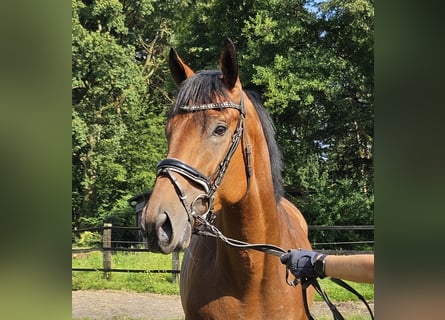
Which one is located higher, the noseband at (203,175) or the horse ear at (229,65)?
the horse ear at (229,65)

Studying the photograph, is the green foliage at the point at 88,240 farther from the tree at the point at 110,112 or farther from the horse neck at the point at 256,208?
the horse neck at the point at 256,208

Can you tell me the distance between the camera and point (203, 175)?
74.0 inches

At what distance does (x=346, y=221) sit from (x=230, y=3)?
24.1 feet

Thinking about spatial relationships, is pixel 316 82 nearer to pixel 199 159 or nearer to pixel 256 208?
pixel 256 208

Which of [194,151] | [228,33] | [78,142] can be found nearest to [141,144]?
[78,142]

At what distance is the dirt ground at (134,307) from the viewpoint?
19.5ft

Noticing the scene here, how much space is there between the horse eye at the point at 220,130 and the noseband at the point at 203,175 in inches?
2.6

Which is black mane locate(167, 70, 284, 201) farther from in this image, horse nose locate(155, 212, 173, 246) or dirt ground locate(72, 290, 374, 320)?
dirt ground locate(72, 290, 374, 320)

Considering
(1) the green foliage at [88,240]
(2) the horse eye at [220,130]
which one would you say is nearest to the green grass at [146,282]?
(1) the green foliage at [88,240]

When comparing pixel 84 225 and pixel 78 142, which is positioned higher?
pixel 78 142

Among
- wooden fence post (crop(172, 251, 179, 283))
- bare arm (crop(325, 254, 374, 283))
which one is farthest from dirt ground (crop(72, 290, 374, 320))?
bare arm (crop(325, 254, 374, 283))

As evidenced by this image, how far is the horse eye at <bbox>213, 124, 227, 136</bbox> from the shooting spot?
1966mm
